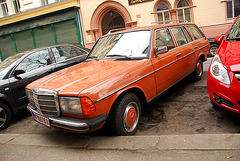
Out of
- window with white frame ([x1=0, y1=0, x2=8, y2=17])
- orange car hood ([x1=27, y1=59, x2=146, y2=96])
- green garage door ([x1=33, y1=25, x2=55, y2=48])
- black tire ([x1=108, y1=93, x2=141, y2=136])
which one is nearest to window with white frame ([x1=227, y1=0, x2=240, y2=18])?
orange car hood ([x1=27, y1=59, x2=146, y2=96])

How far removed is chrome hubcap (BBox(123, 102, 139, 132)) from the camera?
10.4 ft

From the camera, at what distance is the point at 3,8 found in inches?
798

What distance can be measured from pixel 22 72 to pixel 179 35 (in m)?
3.83

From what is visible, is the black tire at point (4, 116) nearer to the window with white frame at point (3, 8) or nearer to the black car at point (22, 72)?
the black car at point (22, 72)

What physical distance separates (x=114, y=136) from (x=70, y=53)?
3812 mm

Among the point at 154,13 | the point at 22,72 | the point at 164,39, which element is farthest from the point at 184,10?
the point at 22,72

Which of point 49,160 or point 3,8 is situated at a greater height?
point 3,8

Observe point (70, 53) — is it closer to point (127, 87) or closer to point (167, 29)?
point (167, 29)

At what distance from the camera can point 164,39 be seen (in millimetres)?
4348

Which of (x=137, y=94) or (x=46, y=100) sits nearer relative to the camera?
(x=46, y=100)

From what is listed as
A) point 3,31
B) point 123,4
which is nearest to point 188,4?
point 123,4

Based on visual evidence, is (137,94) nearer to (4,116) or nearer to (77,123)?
(77,123)

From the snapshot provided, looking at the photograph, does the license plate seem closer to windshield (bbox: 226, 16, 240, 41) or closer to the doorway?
windshield (bbox: 226, 16, 240, 41)

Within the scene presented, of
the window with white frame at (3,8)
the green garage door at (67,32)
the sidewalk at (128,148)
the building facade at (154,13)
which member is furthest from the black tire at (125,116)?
the window with white frame at (3,8)
